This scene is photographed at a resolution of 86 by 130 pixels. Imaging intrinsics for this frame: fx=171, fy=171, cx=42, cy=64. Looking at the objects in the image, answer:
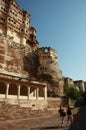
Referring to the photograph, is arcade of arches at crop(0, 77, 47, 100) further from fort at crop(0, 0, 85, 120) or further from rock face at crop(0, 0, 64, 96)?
rock face at crop(0, 0, 64, 96)

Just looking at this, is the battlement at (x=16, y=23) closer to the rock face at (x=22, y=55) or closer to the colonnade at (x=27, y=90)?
the rock face at (x=22, y=55)

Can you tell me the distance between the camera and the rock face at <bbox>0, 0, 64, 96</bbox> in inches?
1415

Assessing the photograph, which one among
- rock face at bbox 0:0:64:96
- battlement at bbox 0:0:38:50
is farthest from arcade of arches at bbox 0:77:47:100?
battlement at bbox 0:0:38:50

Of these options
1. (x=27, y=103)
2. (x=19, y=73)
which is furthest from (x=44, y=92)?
(x=19, y=73)

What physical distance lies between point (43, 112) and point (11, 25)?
99.1 ft

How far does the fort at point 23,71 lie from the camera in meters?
23.0

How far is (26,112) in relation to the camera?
2150cm

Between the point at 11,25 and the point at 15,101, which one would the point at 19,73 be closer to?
the point at 15,101

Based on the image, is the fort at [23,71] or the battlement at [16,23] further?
the battlement at [16,23]

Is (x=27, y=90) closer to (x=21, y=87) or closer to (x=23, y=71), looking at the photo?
(x=21, y=87)

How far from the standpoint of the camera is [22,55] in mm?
39594

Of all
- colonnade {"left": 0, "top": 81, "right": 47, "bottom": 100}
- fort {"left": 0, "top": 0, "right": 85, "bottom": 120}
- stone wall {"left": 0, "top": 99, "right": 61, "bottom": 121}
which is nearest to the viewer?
stone wall {"left": 0, "top": 99, "right": 61, "bottom": 121}

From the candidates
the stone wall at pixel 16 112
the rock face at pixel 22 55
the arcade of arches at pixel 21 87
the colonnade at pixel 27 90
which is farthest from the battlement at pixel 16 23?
the stone wall at pixel 16 112

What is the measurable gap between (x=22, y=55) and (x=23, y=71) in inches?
158
